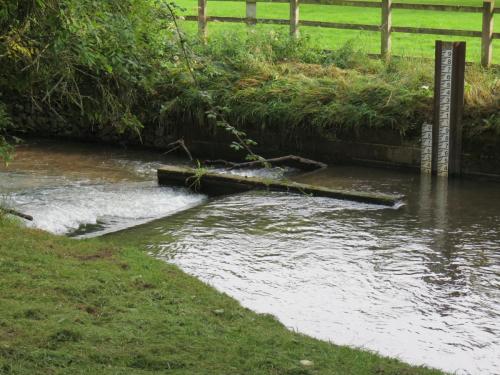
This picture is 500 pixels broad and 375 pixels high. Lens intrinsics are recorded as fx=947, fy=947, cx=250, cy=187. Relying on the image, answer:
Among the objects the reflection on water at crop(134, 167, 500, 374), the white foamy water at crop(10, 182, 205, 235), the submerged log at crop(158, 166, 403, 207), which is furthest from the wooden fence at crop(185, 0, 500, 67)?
the white foamy water at crop(10, 182, 205, 235)

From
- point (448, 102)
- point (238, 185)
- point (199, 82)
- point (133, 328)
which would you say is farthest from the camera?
point (199, 82)

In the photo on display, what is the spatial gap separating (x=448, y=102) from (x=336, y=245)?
4.97 metres

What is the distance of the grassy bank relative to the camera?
621 cm

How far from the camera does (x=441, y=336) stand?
26.3 ft

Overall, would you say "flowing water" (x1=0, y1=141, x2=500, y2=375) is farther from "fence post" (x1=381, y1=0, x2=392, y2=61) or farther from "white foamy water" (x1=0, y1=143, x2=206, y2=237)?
"fence post" (x1=381, y1=0, x2=392, y2=61)

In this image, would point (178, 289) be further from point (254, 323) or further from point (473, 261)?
point (473, 261)

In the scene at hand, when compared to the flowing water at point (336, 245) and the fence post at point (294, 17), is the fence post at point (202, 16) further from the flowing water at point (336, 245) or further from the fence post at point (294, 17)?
the flowing water at point (336, 245)

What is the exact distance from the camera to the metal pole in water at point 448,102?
1498 cm

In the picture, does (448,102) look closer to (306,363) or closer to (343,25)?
(343,25)

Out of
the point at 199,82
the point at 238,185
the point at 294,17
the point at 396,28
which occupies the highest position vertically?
the point at 294,17

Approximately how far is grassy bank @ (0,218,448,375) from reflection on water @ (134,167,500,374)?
935 mm

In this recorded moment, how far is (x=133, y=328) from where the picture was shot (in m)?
6.92

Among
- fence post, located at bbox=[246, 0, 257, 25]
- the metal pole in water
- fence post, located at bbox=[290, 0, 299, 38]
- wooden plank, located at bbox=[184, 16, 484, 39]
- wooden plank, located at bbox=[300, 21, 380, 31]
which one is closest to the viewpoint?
the metal pole in water

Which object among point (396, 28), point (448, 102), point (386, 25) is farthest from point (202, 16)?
point (448, 102)
